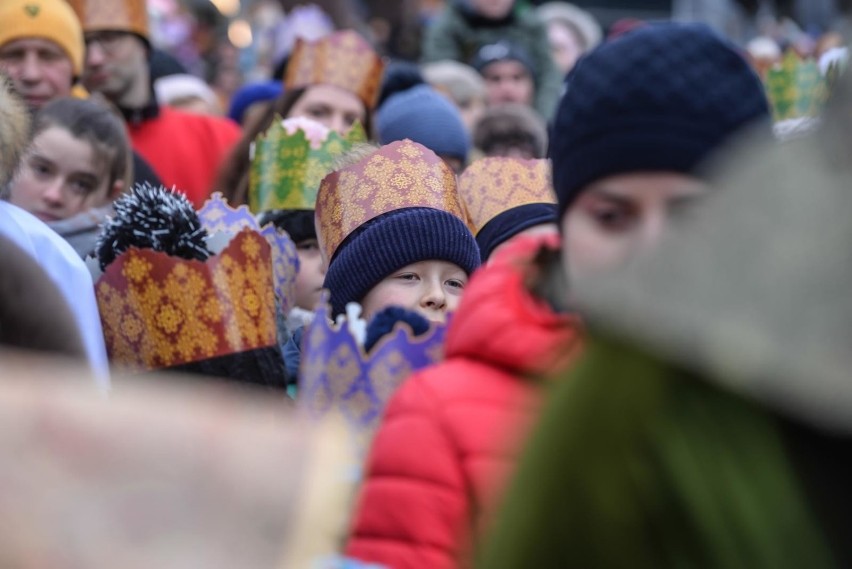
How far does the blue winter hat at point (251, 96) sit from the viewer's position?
25.9ft

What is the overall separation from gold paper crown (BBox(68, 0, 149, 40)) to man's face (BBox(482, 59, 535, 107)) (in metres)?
2.42

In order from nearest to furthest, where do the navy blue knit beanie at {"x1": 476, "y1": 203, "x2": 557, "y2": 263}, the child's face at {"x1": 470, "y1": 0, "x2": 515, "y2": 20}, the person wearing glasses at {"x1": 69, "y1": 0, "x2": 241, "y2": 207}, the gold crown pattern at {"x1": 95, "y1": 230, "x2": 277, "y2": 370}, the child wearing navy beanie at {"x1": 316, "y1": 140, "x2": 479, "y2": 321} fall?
the gold crown pattern at {"x1": 95, "y1": 230, "x2": 277, "y2": 370}
the child wearing navy beanie at {"x1": 316, "y1": 140, "x2": 479, "y2": 321}
the navy blue knit beanie at {"x1": 476, "y1": 203, "x2": 557, "y2": 263}
the person wearing glasses at {"x1": 69, "y1": 0, "x2": 241, "y2": 207}
the child's face at {"x1": 470, "y1": 0, "x2": 515, "y2": 20}

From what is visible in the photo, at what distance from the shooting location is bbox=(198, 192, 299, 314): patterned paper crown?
12.7 feet

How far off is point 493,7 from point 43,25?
12.9ft

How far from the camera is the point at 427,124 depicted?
6.12 meters

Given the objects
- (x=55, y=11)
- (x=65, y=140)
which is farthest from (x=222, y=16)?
(x=65, y=140)

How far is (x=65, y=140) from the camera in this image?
15.5ft

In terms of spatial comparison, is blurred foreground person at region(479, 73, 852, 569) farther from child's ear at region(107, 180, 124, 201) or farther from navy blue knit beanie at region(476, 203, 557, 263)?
child's ear at region(107, 180, 124, 201)

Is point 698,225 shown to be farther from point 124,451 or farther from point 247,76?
point 247,76

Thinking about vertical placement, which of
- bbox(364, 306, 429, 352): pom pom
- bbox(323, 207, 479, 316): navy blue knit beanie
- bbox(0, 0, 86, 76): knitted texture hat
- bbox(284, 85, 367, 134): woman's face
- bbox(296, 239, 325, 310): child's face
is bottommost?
bbox(296, 239, 325, 310): child's face

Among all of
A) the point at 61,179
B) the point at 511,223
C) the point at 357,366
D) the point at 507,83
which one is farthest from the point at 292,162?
the point at 507,83

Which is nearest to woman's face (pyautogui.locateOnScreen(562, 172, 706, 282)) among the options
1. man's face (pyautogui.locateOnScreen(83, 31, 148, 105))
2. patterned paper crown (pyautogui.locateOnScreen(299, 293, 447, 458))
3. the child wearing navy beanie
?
patterned paper crown (pyautogui.locateOnScreen(299, 293, 447, 458))

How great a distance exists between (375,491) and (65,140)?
325cm

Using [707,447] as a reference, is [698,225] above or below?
above
